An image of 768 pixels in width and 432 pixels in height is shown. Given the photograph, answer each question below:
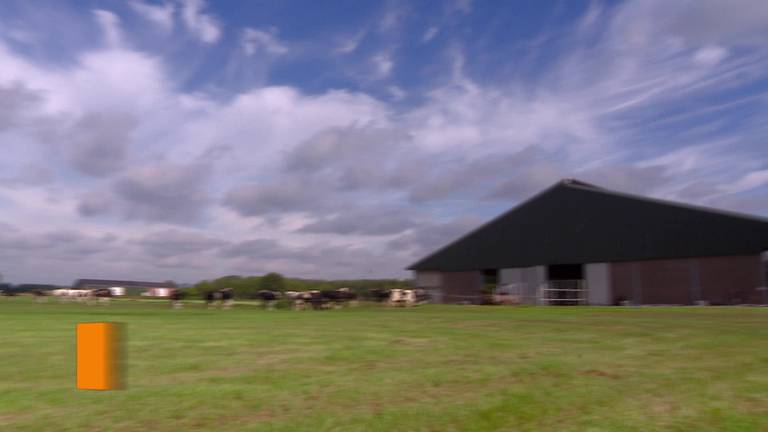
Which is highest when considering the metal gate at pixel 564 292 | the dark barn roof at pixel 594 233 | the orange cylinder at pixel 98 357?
the dark barn roof at pixel 594 233

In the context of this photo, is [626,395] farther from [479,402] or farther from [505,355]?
[505,355]

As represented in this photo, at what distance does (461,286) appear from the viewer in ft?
165

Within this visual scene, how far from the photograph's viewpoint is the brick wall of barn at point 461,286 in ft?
160

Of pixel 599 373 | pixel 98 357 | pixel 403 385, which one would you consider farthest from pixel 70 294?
pixel 98 357

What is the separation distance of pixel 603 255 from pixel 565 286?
3.60 m

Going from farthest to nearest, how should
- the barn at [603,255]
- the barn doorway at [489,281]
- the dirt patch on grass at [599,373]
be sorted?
the barn doorway at [489,281]
the barn at [603,255]
the dirt patch on grass at [599,373]

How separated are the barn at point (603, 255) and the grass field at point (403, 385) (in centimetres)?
2496

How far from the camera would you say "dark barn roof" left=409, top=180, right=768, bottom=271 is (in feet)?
118

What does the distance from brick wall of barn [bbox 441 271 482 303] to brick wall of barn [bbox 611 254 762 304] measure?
11096 mm

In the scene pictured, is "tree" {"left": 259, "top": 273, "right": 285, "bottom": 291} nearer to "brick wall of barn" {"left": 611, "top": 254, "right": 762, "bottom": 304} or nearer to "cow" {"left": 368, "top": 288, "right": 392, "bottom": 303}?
"cow" {"left": 368, "top": 288, "right": 392, "bottom": 303}

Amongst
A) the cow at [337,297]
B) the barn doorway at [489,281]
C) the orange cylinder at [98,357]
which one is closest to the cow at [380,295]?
the cow at [337,297]

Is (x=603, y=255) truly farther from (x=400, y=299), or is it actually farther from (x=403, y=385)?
(x=403, y=385)

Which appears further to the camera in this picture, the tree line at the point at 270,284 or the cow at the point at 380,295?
the tree line at the point at 270,284

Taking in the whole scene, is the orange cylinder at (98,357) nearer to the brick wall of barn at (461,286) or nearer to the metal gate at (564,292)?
the metal gate at (564,292)
